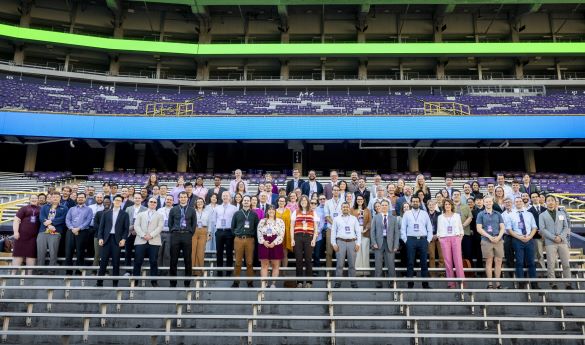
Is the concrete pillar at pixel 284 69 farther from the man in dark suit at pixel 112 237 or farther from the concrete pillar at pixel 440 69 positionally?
the man in dark suit at pixel 112 237

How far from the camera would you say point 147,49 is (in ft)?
86.8

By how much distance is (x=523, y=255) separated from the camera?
6824mm

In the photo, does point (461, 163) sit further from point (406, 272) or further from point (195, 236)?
point (195, 236)

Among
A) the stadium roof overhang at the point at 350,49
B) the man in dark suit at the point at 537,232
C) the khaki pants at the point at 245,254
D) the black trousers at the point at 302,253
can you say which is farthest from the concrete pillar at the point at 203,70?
the man in dark suit at the point at 537,232

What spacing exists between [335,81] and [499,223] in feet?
71.0

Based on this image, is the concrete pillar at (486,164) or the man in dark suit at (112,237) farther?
the concrete pillar at (486,164)

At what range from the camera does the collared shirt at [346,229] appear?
6772 millimetres

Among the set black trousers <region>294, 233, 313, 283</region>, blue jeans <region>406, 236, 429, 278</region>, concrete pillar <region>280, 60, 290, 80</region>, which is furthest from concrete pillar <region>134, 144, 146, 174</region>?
blue jeans <region>406, 236, 429, 278</region>

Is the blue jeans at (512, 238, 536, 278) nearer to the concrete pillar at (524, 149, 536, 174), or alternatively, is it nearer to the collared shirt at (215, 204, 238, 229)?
the collared shirt at (215, 204, 238, 229)

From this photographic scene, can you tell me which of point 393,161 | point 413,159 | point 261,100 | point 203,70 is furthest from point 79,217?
point 203,70

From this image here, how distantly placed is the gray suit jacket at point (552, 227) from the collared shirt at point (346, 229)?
3163mm

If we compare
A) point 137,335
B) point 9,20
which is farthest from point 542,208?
point 9,20

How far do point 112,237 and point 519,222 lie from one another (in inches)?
276

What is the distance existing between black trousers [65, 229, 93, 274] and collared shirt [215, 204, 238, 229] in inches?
94.4
